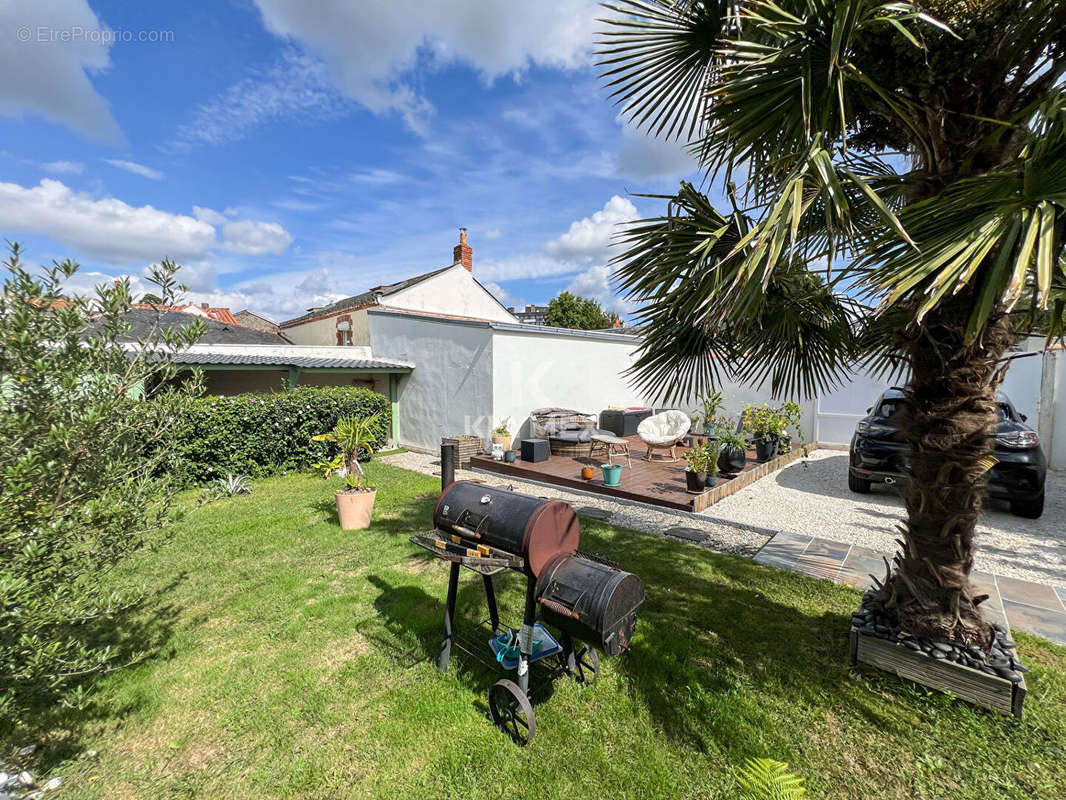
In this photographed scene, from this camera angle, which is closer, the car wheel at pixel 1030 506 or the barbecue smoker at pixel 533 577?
the barbecue smoker at pixel 533 577

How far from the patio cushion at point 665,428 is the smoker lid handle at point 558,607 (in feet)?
29.2

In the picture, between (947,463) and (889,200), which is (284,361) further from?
(947,463)

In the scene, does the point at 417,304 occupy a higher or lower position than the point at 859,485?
higher

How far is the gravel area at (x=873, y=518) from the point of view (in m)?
5.27

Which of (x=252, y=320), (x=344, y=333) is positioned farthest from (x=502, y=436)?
(x=252, y=320)

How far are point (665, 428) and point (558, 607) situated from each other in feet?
30.8

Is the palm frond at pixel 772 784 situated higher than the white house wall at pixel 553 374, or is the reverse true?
the white house wall at pixel 553 374

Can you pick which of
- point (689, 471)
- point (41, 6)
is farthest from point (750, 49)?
point (41, 6)

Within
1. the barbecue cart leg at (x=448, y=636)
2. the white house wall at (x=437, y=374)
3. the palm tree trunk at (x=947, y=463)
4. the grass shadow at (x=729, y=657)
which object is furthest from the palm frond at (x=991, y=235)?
the white house wall at (x=437, y=374)

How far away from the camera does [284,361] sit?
12.1m

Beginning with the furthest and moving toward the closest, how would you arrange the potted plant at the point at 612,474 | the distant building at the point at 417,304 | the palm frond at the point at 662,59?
the distant building at the point at 417,304, the potted plant at the point at 612,474, the palm frond at the point at 662,59

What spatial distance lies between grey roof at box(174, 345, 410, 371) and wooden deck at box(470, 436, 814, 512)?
4685mm

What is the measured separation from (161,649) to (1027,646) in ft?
23.9

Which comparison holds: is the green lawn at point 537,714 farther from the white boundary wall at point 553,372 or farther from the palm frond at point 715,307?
the white boundary wall at point 553,372
